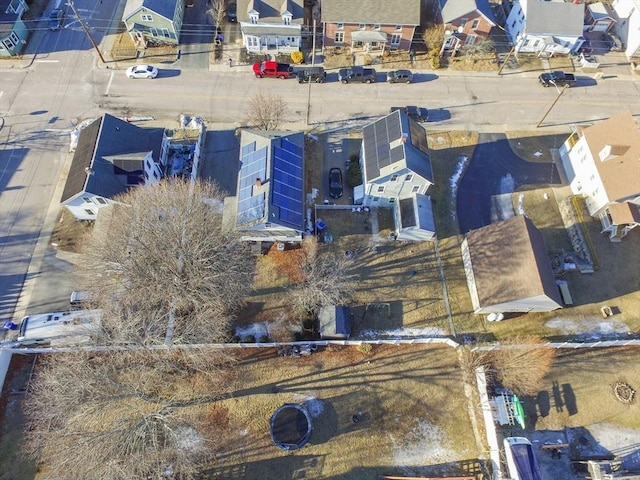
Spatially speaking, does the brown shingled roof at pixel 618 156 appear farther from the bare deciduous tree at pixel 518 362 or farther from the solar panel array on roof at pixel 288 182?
the solar panel array on roof at pixel 288 182

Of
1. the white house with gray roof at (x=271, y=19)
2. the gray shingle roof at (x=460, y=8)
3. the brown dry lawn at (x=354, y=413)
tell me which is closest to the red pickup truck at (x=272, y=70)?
the white house with gray roof at (x=271, y=19)

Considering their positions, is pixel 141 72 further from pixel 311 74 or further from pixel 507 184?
pixel 507 184

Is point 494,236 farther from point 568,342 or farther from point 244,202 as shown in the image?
point 244,202

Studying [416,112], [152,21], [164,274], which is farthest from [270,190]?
[152,21]

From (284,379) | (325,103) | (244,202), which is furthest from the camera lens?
(325,103)

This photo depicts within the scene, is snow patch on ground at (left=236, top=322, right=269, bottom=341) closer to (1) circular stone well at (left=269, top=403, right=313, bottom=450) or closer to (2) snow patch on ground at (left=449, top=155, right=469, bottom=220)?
(1) circular stone well at (left=269, top=403, right=313, bottom=450)

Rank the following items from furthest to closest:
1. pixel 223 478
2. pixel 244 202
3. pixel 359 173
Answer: pixel 359 173, pixel 244 202, pixel 223 478

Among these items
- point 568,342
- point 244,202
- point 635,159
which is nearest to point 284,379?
point 244,202
